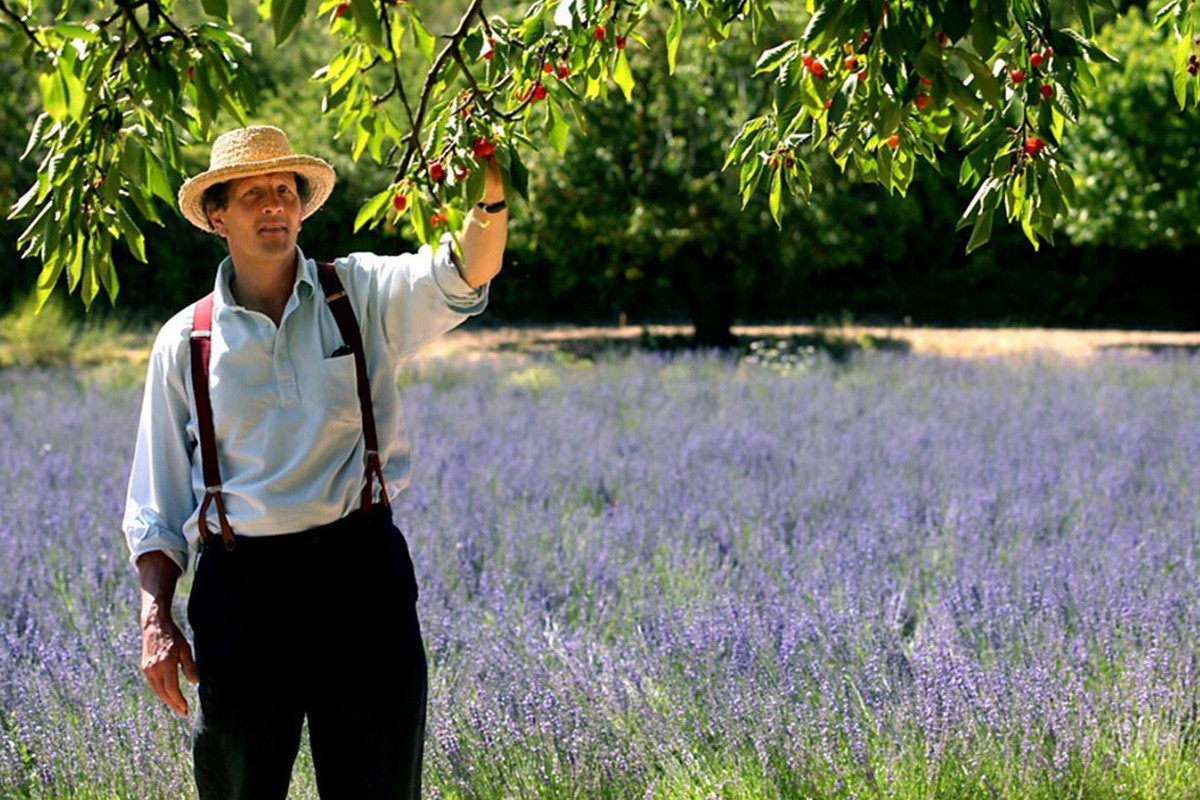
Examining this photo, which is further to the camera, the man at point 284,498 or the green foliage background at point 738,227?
the green foliage background at point 738,227

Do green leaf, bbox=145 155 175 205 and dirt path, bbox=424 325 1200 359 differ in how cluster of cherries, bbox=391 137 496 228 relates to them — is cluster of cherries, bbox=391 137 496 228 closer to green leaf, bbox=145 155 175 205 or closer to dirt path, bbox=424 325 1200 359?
green leaf, bbox=145 155 175 205

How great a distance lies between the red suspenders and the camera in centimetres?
246

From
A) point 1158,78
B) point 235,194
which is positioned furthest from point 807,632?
point 1158,78

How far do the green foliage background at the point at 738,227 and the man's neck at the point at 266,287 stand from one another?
1116cm

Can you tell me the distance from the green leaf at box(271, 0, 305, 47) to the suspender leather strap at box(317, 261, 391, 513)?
941 mm

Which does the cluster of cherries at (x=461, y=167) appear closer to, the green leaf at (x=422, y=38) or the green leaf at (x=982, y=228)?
the green leaf at (x=422, y=38)

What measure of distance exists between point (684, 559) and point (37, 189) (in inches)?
123

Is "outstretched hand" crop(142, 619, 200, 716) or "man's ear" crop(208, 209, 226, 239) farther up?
"man's ear" crop(208, 209, 226, 239)

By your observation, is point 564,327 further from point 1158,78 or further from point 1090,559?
point 1090,559

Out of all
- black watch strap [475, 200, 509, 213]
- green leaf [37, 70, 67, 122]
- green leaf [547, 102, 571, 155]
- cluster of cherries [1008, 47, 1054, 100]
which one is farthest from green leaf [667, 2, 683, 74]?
green leaf [37, 70, 67, 122]

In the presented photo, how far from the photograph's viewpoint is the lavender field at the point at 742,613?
313 centimetres

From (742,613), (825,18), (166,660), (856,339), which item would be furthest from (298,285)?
(856,339)

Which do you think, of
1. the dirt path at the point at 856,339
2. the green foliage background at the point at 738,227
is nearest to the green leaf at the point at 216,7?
the green foliage background at the point at 738,227

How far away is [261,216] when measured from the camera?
A: 2.46 meters
